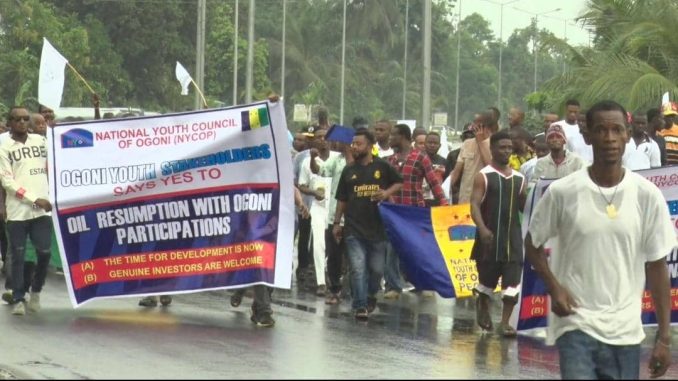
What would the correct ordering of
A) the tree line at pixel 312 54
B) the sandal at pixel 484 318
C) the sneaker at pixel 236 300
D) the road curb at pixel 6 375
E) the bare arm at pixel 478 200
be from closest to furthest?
the road curb at pixel 6 375, the bare arm at pixel 478 200, the sandal at pixel 484 318, the sneaker at pixel 236 300, the tree line at pixel 312 54

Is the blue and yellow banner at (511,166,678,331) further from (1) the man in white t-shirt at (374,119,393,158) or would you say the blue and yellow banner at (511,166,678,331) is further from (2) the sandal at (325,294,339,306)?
(1) the man in white t-shirt at (374,119,393,158)

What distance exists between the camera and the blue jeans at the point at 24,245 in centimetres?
1412

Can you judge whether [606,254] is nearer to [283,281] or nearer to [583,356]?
[583,356]

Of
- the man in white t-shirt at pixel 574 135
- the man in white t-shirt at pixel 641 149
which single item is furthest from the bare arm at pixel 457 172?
the man in white t-shirt at pixel 641 149

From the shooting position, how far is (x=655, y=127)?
60.5ft

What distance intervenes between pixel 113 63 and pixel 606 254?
61399 millimetres

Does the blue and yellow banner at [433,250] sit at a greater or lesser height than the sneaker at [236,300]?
greater

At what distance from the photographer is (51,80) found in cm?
1908

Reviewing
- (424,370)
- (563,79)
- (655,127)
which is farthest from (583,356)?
(563,79)

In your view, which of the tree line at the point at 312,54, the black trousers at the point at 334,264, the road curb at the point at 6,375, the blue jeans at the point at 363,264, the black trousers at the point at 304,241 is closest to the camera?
the road curb at the point at 6,375

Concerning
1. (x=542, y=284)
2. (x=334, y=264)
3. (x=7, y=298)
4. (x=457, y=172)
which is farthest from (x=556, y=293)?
(x=457, y=172)

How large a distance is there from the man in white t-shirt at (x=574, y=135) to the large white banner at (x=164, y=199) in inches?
167

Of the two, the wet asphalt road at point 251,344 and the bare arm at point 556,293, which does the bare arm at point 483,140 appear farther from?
the bare arm at point 556,293

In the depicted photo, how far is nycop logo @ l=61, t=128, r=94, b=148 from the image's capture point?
1359 centimetres
